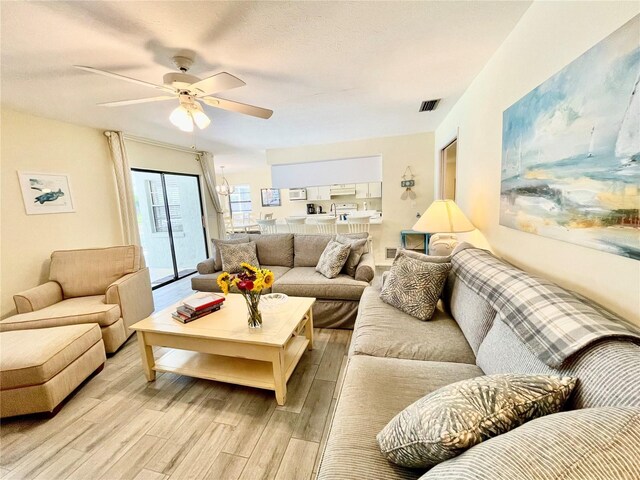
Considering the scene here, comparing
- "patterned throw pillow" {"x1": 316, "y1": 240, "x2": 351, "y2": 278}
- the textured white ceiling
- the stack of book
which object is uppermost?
the textured white ceiling

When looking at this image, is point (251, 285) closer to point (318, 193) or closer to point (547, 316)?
point (547, 316)

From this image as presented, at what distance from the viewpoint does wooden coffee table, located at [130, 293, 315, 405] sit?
1.68 metres

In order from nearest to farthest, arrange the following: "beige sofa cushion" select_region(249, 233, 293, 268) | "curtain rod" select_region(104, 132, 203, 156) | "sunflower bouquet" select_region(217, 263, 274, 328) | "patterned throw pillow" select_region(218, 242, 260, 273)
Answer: "sunflower bouquet" select_region(217, 263, 274, 328)
"patterned throw pillow" select_region(218, 242, 260, 273)
"beige sofa cushion" select_region(249, 233, 293, 268)
"curtain rod" select_region(104, 132, 203, 156)

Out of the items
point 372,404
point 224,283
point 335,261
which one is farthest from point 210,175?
point 372,404

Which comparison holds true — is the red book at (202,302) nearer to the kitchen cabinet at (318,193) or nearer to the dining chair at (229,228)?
the dining chair at (229,228)

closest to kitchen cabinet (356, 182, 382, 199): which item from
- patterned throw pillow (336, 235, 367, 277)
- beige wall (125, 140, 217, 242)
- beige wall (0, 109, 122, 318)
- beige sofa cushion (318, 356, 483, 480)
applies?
beige wall (125, 140, 217, 242)

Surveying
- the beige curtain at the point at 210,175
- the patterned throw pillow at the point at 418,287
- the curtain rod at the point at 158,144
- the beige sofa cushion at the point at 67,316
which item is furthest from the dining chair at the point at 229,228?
the patterned throw pillow at the point at 418,287

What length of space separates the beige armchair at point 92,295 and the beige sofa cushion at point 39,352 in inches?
10.2

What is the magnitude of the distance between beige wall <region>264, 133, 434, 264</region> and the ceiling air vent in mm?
1394

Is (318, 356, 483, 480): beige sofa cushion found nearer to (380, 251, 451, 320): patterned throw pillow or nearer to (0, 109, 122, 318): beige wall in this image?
(380, 251, 451, 320): patterned throw pillow

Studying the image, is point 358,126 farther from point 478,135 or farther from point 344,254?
point 344,254

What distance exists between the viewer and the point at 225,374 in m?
1.81

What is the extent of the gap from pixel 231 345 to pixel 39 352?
1.21 m

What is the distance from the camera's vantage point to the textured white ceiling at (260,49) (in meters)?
1.43
